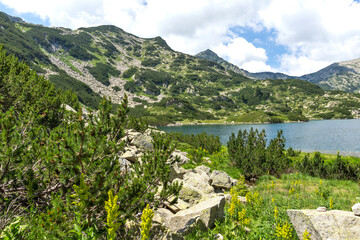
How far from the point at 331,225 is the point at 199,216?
442 cm

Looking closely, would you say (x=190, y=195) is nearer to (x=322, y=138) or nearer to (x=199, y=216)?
(x=199, y=216)

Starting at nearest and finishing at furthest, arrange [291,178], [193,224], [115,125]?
[115,125], [193,224], [291,178]

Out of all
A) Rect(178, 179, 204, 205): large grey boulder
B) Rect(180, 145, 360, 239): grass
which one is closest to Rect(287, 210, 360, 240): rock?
Rect(180, 145, 360, 239): grass

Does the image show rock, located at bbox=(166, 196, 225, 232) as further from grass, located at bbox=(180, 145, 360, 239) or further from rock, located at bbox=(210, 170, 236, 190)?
rock, located at bbox=(210, 170, 236, 190)

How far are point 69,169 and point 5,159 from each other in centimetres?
253

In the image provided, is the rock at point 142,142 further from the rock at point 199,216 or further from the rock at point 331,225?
the rock at point 331,225

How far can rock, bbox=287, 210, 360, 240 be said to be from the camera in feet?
18.5

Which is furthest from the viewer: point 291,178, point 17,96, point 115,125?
point 291,178

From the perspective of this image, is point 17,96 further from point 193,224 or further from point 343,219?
point 343,219

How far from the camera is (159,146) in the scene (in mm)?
7863

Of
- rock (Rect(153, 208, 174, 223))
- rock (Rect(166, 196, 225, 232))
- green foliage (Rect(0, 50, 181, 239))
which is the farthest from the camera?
rock (Rect(153, 208, 174, 223))

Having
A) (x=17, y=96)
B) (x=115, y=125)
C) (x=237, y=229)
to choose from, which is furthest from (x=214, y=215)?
(x=17, y=96)

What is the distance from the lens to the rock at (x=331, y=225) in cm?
563

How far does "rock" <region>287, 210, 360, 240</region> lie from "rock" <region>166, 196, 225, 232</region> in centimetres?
320
